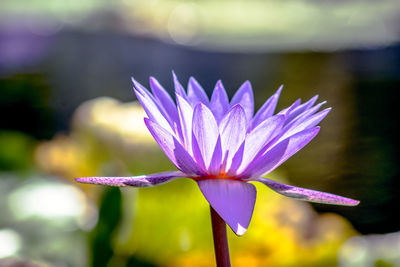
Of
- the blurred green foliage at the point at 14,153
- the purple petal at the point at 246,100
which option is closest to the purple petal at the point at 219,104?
the purple petal at the point at 246,100

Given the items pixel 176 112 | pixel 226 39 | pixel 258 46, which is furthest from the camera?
pixel 226 39

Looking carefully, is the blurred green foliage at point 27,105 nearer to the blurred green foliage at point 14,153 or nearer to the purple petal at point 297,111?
the blurred green foliage at point 14,153

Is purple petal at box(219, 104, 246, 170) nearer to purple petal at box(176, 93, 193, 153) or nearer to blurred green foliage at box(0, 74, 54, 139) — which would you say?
purple petal at box(176, 93, 193, 153)

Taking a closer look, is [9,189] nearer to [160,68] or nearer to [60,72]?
[160,68]

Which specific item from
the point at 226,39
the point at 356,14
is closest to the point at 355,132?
the point at 226,39

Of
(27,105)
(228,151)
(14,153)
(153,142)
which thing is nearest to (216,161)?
(228,151)

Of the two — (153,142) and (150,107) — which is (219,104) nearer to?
(150,107)
